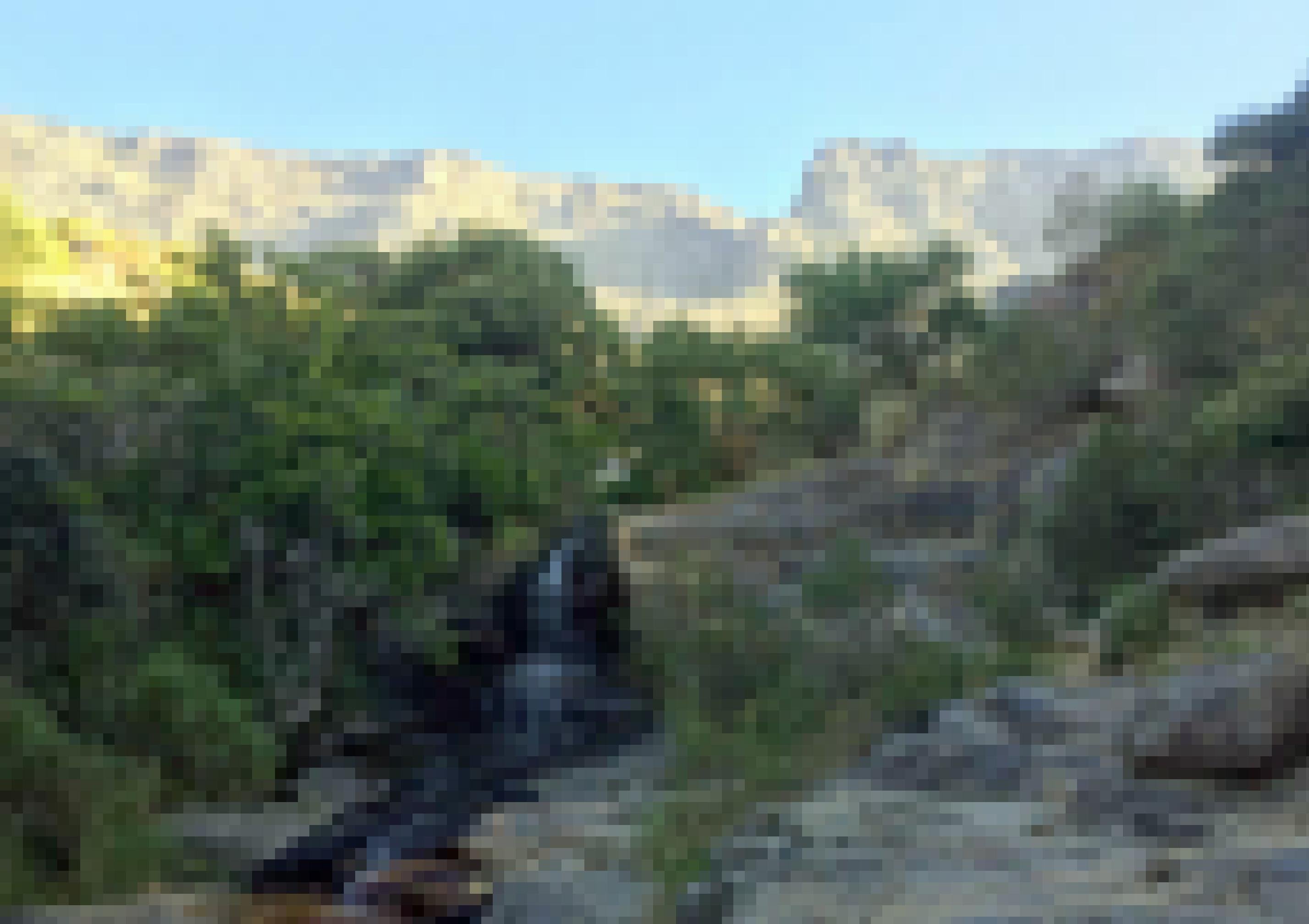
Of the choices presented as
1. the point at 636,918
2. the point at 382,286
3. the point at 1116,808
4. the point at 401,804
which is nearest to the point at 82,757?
the point at 401,804

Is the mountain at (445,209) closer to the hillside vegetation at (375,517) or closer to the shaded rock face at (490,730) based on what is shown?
the hillside vegetation at (375,517)

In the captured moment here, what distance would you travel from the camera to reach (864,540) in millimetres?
18953

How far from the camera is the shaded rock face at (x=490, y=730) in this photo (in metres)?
9.94

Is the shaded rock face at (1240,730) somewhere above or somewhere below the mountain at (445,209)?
below

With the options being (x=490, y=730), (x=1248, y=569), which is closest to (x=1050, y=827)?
(x=1248, y=569)

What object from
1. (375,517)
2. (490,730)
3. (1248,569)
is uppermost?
(375,517)

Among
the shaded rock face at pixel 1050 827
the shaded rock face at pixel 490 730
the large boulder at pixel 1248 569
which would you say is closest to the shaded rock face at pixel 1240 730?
the shaded rock face at pixel 1050 827

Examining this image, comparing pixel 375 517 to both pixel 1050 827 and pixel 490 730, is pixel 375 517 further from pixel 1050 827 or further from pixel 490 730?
pixel 1050 827

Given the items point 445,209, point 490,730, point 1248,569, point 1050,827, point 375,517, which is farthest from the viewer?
point 445,209

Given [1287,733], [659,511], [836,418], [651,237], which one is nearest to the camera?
[1287,733]

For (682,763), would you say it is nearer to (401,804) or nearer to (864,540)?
(401,804)

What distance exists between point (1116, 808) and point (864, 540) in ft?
42.2

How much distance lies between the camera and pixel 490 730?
50.8 ft

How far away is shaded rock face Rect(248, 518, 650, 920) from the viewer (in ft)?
32.6
